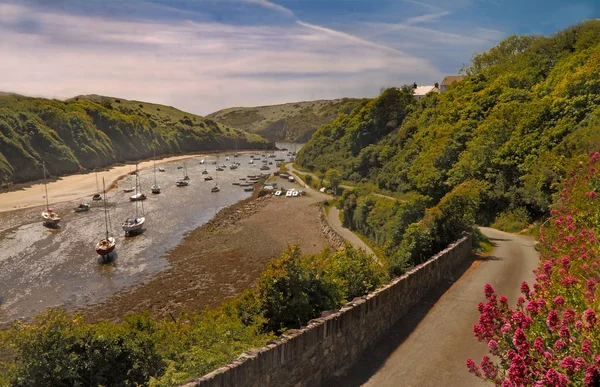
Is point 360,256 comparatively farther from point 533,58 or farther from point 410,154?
point 533,58

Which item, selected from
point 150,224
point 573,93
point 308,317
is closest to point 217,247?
point 150,224

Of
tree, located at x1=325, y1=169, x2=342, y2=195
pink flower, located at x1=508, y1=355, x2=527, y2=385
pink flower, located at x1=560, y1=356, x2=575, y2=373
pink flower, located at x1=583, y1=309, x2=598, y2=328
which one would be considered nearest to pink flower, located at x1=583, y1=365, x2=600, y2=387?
pink flower, located at x1=560, y1=356, x2=575, y2=373

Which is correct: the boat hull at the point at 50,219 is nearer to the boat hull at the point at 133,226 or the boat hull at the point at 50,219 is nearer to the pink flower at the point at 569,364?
the boat hull at the point at 133,226

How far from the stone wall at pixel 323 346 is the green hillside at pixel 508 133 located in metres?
16.0

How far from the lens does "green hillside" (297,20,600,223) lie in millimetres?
30297

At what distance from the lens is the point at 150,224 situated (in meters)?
51.9

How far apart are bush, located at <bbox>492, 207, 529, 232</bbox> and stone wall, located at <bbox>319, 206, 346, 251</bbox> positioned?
12.7 metres

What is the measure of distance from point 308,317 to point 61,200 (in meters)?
63.1

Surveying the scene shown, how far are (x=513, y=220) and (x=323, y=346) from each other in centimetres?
2589

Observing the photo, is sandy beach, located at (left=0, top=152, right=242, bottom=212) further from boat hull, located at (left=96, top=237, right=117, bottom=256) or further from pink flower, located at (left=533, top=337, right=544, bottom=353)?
pink flower, located at (left=533, top=337, right=544, bottom=353)

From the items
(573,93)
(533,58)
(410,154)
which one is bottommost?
(410,154)

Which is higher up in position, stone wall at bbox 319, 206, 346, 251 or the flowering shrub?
the flowering shrub

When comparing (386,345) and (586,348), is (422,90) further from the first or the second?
(586,348)

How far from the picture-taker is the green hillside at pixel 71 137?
81.4 metres
